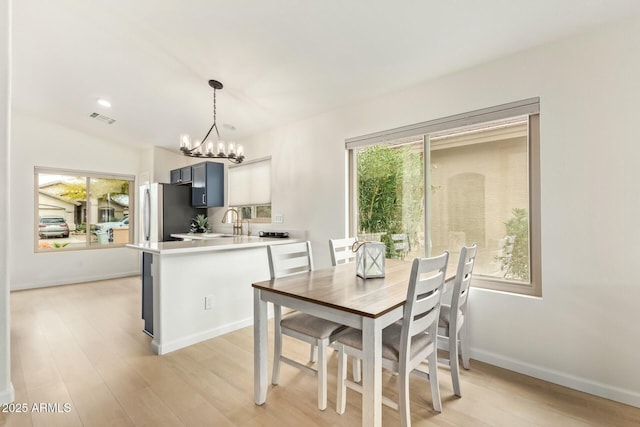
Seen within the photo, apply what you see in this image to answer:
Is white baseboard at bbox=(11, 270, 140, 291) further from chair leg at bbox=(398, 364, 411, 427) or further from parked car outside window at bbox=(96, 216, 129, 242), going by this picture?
chair leg at bbox=(398, 364, 411, 427)

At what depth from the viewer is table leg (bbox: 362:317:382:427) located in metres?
1.37

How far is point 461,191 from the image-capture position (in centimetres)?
274

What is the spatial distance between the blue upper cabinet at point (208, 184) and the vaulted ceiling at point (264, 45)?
3.92ft

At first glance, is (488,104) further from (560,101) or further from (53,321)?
(53,321)

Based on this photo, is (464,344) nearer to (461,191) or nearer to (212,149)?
(461,191)

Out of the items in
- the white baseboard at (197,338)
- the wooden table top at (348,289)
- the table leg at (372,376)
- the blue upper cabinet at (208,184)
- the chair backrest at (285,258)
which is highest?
the blue upper cabinet at (208,184)

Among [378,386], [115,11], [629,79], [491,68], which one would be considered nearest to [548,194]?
[629,79]

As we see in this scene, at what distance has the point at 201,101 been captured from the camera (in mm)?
3754

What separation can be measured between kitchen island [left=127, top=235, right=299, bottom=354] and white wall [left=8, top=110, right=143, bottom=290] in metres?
3.46

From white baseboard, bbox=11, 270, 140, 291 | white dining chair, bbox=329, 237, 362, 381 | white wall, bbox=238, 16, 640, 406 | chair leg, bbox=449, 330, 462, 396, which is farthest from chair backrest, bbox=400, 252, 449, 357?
white baseboard, bbox=11, 270, 140, 291

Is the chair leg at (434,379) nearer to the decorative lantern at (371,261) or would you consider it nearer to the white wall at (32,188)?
the decorative lantern at (371,261)

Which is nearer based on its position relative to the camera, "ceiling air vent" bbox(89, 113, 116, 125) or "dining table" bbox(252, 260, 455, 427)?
"dining table" bbox(252, 260, 455, 427)

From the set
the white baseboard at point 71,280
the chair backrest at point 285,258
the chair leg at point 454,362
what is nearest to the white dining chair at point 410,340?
the chair leg at point 454,362

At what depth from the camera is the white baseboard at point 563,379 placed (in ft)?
6.29
